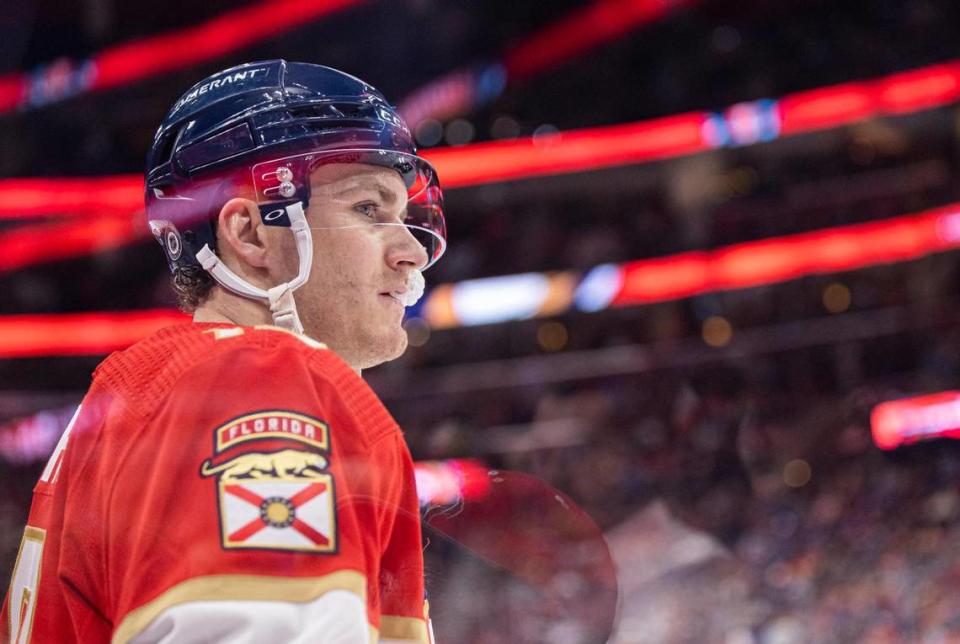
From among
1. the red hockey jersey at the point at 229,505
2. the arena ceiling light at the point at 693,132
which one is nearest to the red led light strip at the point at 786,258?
the arena ceiling light at the point at 693,132

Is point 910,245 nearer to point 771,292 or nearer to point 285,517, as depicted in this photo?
point 771,292

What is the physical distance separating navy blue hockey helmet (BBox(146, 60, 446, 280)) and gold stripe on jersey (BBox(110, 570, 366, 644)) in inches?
19.8

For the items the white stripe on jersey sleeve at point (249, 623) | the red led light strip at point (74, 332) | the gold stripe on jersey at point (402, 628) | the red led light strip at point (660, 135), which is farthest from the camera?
the red led light strip at point (660, 135)

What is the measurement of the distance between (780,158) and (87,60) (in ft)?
16.4

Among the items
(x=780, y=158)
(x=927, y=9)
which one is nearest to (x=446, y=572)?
(x=780, y=158)

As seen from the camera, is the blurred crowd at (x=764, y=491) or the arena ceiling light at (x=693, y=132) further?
the arena ceiling light at (x=693, y=132)

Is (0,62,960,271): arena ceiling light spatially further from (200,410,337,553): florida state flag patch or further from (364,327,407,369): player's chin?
(200,410,337,553): florida state flag patch

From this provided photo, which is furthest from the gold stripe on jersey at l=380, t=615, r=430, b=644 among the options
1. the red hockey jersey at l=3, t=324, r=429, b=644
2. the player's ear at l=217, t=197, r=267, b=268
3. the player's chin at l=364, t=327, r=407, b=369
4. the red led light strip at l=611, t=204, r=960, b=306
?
the red led light strip at l=611, t=204, r=960, b=306

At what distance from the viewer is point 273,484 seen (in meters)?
0.92

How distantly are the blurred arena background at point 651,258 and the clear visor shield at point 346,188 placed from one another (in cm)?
190

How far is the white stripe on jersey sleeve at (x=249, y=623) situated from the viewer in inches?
34.4

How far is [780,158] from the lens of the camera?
8758 millimetres

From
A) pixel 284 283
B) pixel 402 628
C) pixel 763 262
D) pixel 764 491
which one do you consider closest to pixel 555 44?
pixel 763 262

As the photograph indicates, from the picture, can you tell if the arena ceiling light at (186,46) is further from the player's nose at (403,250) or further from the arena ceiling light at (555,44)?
the player's nose at (403,250)
